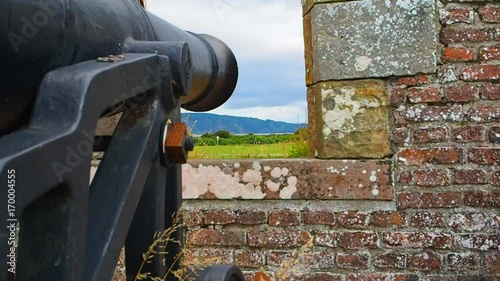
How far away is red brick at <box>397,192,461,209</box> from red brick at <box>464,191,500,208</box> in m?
0.05

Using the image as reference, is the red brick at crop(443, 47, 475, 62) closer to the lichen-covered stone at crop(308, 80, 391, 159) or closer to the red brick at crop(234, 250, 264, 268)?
the lichen-covered stone at crop(308, 80, 391, 159)

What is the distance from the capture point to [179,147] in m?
1.39

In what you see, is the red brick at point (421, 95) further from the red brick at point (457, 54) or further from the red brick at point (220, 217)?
the red brick at point (220, 217)

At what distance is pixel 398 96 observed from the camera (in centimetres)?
311

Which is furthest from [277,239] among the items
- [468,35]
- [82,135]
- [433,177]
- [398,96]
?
[82,135]

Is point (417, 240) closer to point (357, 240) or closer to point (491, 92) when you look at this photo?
point (357, 240)

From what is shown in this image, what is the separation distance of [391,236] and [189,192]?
1.09 m

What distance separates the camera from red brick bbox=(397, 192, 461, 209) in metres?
3.09

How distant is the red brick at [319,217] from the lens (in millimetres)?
3146

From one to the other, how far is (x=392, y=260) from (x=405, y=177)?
438 mm

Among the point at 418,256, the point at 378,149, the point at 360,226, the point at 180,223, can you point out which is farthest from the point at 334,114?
the point at 180,223

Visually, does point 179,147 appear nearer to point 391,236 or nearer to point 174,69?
point 174,69

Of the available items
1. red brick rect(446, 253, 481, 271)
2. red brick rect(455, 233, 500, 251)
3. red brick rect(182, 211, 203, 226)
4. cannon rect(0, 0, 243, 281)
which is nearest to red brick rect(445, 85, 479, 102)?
red brick rect(455, 233, 500, 251)
